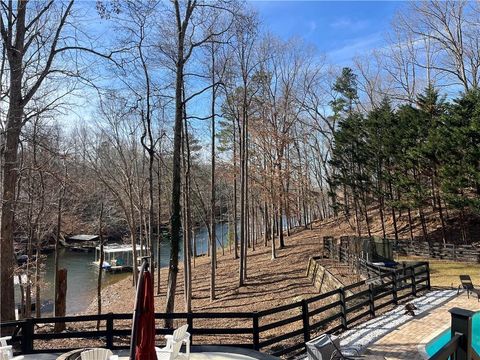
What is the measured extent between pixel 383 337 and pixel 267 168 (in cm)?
2027

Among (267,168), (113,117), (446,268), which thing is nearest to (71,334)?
(113,117)

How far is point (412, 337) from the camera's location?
883cm

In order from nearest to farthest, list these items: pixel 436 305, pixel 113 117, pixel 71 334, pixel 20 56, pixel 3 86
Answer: pixel 71 334 → pixel 20 56 → pixel 3 86 → pixel 436 305 → pixel 113 117

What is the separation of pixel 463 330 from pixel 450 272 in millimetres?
18323

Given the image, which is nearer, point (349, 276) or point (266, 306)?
point (266, 306)

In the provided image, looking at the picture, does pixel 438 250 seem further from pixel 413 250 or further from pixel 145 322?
pixel 145 322

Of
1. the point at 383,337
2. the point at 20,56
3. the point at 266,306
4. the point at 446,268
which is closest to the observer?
the point at 383,337

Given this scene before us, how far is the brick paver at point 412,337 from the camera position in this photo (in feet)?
25.7

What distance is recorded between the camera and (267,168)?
93.9ft

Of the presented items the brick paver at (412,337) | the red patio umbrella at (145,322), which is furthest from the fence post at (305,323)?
the red patio umbrella at (145,322)

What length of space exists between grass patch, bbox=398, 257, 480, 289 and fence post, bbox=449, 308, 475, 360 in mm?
14044

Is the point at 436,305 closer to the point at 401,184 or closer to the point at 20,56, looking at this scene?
the point at 20,56

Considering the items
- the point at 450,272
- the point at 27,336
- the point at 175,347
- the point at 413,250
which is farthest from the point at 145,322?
the point at 413,250

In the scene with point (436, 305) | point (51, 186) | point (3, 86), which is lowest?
point (436, 305)
